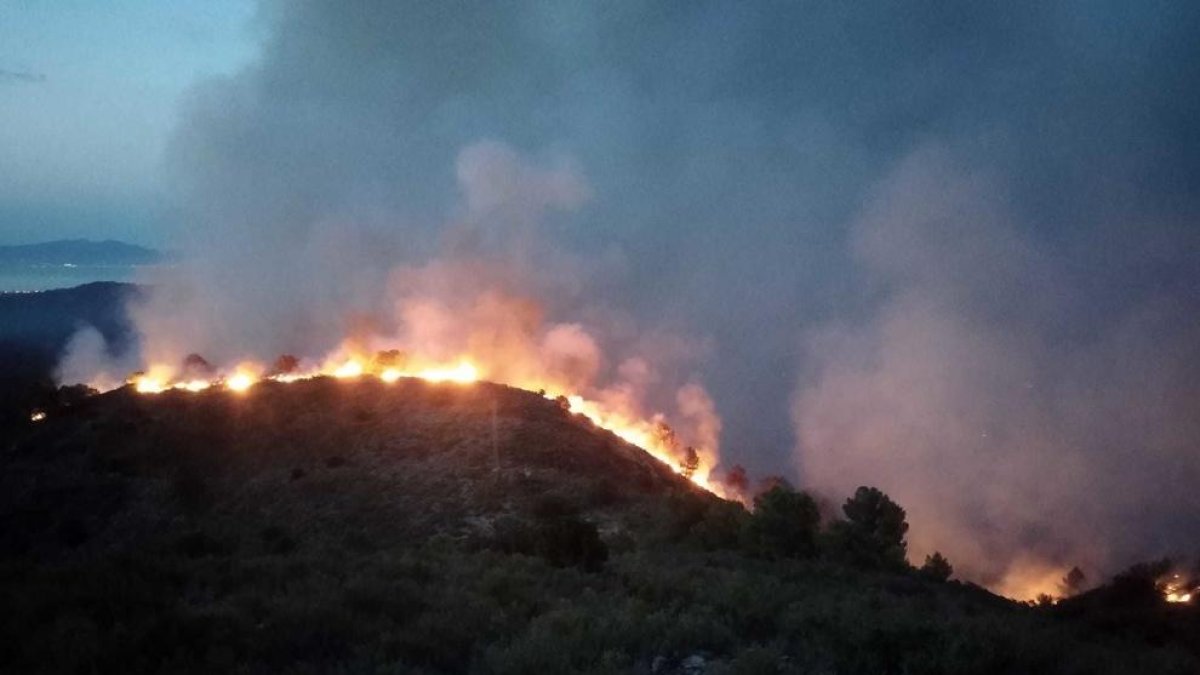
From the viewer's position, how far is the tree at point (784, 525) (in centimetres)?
2412

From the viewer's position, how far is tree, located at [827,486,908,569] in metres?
25.1

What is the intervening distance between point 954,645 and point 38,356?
13898 cm

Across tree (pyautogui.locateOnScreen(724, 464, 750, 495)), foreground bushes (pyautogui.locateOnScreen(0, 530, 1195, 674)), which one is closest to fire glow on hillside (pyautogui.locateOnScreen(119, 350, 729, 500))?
tree (pyautogui.locateOnScreen(724, 464, 750, 495))

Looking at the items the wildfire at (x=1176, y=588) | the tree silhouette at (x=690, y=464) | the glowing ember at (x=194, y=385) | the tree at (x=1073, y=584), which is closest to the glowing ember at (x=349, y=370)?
the glowing ember at (x=194, y=385)

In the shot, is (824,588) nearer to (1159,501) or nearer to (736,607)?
(736,607)

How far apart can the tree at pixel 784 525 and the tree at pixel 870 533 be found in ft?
3.44

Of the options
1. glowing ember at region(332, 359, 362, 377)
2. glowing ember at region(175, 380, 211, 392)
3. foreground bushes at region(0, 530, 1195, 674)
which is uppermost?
glowing ember at region(332, 359, 362, 377)

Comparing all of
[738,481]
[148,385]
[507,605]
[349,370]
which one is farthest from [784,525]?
[148,385]

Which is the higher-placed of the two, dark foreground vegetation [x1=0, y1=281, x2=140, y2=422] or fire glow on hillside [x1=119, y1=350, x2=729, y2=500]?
dark foreground vegetation [x1=0, y1=281, x2=140, y2=422]

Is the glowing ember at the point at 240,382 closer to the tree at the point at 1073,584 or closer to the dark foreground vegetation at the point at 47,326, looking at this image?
the dark foreground vegetation at the point at 47,326

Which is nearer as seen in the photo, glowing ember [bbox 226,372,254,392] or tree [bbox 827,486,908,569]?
tree [bbox 827,486,908,569]

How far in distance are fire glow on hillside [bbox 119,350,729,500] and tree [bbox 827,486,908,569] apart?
21830 millimetres

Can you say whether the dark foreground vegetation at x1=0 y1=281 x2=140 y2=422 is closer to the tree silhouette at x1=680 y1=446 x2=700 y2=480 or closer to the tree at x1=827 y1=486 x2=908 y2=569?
the tree silhouette at x1=680 y1=446 x2=700 y2=480

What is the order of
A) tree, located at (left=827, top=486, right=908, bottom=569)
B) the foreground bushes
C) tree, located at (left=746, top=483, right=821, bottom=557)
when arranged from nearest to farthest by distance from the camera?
the foreground bushes < tree, located at (left=746, top=483, right=821, bottom=557) < tree, located at (left=827, top=486, right=908, bottom=569)
